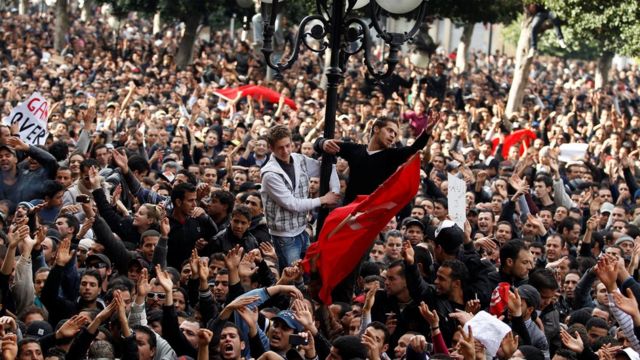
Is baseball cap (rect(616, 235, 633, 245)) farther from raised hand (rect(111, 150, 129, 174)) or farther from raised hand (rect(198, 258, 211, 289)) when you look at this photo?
raised hand (rect(198, 258, 211, 289))

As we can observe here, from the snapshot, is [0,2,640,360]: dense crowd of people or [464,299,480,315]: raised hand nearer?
[0,2,640,360]: dense crowd of people

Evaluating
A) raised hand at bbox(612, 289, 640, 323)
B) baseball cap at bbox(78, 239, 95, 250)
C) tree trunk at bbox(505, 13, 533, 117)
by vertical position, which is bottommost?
tree trunk at bbox(505, 13, 533, 117)

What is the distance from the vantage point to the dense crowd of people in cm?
857

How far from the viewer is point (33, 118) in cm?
1472

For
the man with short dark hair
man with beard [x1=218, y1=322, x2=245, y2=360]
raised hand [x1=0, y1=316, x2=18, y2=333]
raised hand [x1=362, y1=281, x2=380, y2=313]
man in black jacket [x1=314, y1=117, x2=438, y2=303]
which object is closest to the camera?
the man with short dark hair

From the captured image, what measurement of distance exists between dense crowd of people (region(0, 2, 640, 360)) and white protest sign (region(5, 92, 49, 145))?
230 mm

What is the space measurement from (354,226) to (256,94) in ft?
46.7

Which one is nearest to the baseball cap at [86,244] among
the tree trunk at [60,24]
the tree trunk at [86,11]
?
the tree trunk at [60,24]

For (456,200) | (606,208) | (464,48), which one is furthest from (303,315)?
(464,48)

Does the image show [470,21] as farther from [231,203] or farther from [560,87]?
[231,203]

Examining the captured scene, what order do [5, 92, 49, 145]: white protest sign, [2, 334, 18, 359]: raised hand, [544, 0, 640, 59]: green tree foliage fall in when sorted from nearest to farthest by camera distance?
[2, 334, 18, 359]: raised hand → [5, 92, 49, 145]: white protest sign → [544, 0, 640, 59]: green tree foliage

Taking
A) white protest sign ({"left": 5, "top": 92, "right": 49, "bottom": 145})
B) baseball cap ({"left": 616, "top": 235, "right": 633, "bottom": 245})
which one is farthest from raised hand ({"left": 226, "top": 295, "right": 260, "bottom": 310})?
white protest sign ({"left": 5, "top": 92, "right": 49, "bottom": 145})

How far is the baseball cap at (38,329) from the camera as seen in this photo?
28.7 feet

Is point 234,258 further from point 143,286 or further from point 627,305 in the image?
point 627,305
